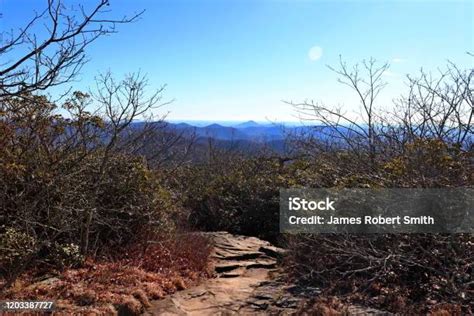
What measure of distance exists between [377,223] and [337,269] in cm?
90

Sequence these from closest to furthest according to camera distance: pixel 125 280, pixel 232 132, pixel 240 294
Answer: pixel 125 280, pixel 240 294, pixel 232 132

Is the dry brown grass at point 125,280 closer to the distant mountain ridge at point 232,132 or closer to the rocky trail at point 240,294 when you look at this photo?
the rocky trail at point 240,294

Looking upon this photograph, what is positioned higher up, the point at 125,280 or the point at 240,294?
the point at 125,280

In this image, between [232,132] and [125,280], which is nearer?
[125,280]

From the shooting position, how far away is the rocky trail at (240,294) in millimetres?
5420

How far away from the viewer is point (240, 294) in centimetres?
613

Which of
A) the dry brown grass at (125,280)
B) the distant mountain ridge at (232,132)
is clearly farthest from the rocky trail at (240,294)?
the distant mountain ridge at (232,132)

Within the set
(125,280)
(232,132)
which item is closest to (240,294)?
(125,280)

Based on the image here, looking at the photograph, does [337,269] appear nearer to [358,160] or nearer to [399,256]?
[399,256]

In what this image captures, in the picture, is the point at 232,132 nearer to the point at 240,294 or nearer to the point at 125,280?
the point at 240,294

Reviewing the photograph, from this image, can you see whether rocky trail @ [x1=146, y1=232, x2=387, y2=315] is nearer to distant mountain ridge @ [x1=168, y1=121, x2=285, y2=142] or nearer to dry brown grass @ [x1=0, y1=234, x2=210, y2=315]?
dry brown grass @ [x1=0, y1=234, x2=210, y2=315]

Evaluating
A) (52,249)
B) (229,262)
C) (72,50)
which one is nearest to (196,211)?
(229,262)

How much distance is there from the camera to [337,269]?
6203 millimetres

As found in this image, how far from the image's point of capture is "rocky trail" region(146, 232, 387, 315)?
542cm
